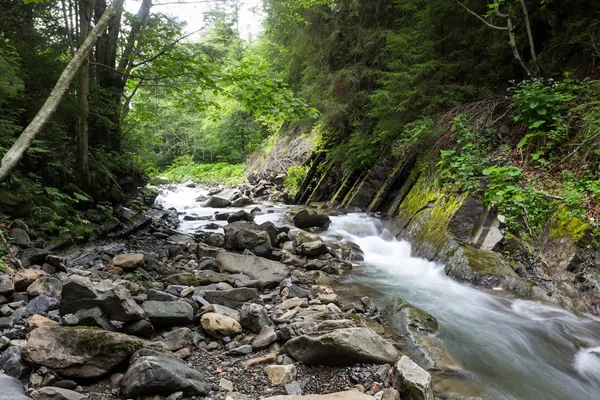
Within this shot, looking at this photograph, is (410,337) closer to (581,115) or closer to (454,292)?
(454,292)

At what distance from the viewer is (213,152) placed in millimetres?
34750

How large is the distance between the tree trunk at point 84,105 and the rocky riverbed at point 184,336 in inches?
84.8

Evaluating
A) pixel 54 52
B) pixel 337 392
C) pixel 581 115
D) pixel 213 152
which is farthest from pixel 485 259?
pixel 213 152

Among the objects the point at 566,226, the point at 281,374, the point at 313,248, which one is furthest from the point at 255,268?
the point at 566,226

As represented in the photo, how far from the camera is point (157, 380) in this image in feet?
8.07

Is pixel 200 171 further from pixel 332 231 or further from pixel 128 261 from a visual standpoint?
pixel 128 261

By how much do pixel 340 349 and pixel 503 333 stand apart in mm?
2805

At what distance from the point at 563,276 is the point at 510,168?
6.72 feet

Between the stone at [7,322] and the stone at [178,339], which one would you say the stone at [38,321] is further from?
the stone at [178,339]

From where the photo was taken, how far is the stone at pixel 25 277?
3.71 meters

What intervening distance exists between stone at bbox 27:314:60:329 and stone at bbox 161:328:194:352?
0.97 m

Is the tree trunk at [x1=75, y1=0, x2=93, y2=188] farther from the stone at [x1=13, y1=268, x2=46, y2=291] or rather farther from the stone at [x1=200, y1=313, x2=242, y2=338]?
the stone at [x1=200, y1=313, x2=242, y2=338]

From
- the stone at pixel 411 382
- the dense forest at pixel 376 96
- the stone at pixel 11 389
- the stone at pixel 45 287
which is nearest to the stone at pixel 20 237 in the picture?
the dense forest at pixel 376 96

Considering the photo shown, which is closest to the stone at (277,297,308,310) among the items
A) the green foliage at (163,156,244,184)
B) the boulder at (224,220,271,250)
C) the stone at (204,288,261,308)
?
the stone at (204,288,261,308)
